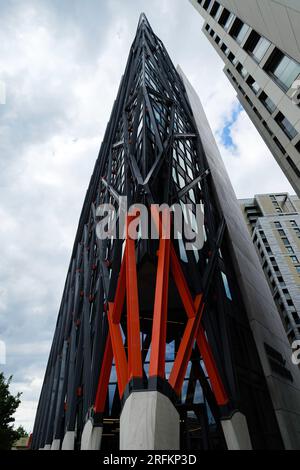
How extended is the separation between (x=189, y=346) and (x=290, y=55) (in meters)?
13.7

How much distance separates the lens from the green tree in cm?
2630

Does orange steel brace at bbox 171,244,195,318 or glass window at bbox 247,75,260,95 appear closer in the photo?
orange steel brace at bbox 171,244,195,318

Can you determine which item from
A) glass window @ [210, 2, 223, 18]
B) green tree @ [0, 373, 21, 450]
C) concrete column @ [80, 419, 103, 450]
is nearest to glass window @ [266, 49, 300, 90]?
glass window @ [210, 2, 223, 18]

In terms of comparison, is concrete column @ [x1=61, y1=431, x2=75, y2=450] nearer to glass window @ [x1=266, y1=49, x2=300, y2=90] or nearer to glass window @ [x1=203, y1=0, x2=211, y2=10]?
glass window @ [x1=266, y1=49, x2=300, y2=90]

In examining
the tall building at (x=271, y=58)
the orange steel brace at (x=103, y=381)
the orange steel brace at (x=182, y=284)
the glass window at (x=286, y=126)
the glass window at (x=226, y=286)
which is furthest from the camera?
the glass window at (x=226, y=286)

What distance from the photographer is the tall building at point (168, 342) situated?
9438 mm

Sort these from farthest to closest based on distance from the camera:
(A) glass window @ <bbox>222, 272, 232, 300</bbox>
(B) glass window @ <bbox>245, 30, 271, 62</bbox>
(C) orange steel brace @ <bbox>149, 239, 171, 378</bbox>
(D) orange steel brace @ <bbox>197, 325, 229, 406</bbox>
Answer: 1. (A) glass window @ <bbox>222, 272, 232, 300</bbox>
2. (B) glass window @ <bbox>245, 30, 271, 62</bbox>
3. (D) orange steel brace @ <bbox>197, 325, 229, 406</bbox>
4. (C) orange steel brace @ <bbox>149, 239, 171, 378</bbox>

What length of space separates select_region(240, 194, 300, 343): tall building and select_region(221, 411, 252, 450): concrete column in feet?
154

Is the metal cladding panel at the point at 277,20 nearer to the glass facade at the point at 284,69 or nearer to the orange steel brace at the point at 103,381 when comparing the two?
the glass facade at the point at 284,69

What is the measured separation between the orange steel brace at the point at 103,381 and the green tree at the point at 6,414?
21.8m

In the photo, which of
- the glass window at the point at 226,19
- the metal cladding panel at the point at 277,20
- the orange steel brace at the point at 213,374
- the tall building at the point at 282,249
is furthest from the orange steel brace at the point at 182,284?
the tall building at the point at 282,249

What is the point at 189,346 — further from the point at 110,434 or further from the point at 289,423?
the point at 289,423

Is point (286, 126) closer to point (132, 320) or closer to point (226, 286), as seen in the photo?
point (226, 286)
